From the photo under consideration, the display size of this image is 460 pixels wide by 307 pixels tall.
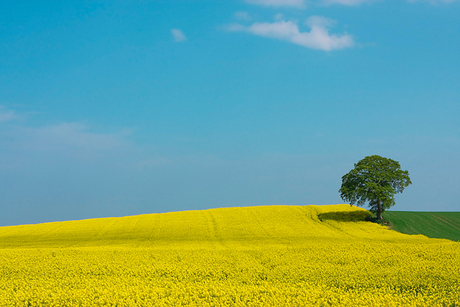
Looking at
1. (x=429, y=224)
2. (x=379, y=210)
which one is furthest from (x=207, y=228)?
(x=429, y=224)

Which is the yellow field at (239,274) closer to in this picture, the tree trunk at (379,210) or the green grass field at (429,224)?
the green grass field at (429,224)

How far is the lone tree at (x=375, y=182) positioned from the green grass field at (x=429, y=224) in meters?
3.25

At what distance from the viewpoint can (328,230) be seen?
43.5 m

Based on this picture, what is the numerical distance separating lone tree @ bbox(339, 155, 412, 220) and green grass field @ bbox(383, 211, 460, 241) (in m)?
3.25

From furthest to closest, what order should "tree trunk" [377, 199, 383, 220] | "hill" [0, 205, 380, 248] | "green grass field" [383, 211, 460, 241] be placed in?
"tree trunk" [377, 199, 383, 220] < "green grass field" [383, 211, 460, 241] < "hill" [0, 205, 380, 248]

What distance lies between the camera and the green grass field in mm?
43406

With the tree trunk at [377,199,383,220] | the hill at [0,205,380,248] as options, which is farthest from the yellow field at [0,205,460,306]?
the tree trunk at [377,199,383,220]

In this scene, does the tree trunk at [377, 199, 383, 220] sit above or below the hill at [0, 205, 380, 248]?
above

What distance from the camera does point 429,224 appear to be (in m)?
47.9

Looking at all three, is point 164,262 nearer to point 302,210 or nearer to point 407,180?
point 302,210

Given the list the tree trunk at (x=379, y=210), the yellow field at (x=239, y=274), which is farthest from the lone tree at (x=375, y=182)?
the yellow field at (x=239, y=274)

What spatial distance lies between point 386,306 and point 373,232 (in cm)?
2998

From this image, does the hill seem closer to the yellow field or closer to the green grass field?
the yellow field

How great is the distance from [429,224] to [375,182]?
28.1ft
